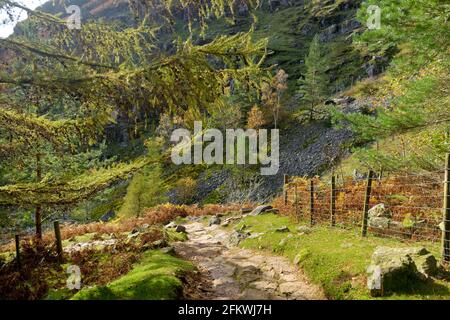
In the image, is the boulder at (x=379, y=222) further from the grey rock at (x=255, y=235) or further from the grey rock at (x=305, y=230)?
the grey rock at (x=255, y=235)

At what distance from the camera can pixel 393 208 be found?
464 inches

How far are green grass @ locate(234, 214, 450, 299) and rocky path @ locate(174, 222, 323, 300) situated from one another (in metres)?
0.36

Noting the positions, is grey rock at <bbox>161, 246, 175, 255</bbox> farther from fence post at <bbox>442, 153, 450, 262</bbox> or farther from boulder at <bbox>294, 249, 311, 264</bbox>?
fence post at <bbox>442, 153, 450, 262</bbox>

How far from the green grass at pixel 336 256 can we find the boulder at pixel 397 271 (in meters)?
0.16

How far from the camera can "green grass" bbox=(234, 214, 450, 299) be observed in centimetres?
616

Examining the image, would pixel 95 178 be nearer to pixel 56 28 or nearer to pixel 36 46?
pixel 36 46

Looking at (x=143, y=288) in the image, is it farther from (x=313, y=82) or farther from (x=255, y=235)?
(x=313, y=82)

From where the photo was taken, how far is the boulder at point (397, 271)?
20.3 feet

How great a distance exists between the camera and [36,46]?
23.9ft

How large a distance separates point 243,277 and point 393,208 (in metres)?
6.01

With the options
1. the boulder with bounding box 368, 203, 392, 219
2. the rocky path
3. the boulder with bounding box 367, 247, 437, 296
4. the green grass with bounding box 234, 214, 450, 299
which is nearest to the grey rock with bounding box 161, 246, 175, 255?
the rocky path

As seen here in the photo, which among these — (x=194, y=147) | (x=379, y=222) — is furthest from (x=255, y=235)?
(x=194, y=147)

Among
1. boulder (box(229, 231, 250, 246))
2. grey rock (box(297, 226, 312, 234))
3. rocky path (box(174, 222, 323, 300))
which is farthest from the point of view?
boulder (box(229, 231, 250, 246))
